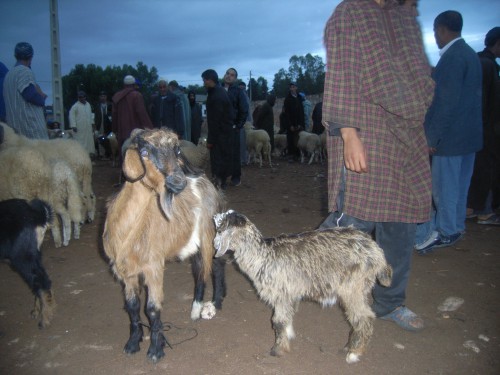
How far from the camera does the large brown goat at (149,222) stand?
279 centimetres

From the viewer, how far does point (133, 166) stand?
281 centimetres

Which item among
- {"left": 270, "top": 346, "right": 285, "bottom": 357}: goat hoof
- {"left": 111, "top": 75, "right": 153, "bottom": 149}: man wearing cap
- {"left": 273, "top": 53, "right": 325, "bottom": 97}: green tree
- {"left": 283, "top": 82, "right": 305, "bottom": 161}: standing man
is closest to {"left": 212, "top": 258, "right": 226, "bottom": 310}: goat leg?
{"left": 270, "top": 346, "right": 285, "bottom": 357}: goat hoof

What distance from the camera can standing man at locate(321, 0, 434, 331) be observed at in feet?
8.63

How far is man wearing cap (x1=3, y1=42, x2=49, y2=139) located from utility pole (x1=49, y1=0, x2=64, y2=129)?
271 inches

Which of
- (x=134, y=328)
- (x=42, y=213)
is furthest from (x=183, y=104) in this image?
(x=134, y=328)

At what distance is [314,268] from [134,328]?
1535 mm

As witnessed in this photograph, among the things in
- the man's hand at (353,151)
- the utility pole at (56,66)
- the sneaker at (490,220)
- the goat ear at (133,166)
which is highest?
the utility pole at (56,66)

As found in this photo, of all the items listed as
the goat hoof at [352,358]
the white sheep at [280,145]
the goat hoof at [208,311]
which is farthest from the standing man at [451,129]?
the white sheep at [280,145]

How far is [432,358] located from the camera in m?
2.90

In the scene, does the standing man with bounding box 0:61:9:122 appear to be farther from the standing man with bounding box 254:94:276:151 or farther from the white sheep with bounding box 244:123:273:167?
the standing man with bounding box 254:94:276:151

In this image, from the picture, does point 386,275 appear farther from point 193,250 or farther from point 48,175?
point 48,175

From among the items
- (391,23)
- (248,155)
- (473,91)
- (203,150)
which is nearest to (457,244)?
(473,91)

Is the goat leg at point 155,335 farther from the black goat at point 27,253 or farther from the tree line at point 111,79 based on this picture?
the tree line at point 111,79

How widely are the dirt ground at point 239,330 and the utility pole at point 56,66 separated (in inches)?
337
